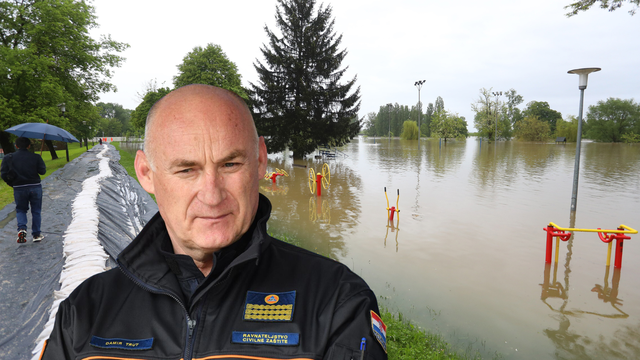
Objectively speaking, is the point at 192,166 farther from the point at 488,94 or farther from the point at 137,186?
the point at 488,94

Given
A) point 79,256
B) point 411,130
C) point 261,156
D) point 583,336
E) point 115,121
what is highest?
point 115,121

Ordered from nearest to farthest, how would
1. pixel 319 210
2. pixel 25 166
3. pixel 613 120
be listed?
1. pixel 25 166
2. pixel 319 210
3. pixel 613 120

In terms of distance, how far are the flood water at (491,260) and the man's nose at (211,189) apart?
509 cm

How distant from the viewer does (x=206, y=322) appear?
1.40 m

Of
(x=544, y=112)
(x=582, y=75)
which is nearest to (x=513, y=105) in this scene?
(x=544, y=112)

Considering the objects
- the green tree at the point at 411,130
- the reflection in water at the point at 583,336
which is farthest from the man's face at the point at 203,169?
the green tree at the point at 411,130

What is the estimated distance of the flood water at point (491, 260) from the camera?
224 inches

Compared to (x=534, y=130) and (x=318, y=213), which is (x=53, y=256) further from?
(x=534, y=130)

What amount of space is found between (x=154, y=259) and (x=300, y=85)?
103ft

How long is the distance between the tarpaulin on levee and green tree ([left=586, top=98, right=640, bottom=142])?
89.1m

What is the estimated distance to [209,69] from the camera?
42.8 meters

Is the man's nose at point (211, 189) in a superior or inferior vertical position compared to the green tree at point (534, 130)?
inferior

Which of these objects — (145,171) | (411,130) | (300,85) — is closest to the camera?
(145,171)

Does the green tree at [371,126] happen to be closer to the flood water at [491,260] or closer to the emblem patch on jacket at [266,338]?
the flood water at [491,260]
